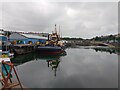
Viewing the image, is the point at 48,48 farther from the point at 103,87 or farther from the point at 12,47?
the point at 103,87

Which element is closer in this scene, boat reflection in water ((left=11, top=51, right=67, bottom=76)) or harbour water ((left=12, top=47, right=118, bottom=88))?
harbour water ((left=12, top=47, right=118, bottom=88))

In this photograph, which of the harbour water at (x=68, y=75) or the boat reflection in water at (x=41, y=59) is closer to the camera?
the harbour water at (x=68, y=75)

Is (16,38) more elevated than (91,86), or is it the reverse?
(16,38)

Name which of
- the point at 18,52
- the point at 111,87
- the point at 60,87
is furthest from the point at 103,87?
the point at 18,52

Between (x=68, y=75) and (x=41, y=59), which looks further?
(x=41, y=59)

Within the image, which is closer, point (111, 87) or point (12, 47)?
point (111, 87)

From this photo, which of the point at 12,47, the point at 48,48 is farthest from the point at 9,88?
the point at 48,48

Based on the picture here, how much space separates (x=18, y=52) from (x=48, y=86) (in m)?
18.8

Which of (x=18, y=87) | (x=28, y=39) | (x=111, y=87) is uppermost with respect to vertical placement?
(x=28, y=39)

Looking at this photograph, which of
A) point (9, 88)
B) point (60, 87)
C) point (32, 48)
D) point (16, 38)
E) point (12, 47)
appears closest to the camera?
point (9, 88)

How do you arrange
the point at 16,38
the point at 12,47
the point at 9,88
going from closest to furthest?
the point at 9,88 → the point at 12,47 → the point at 16,38

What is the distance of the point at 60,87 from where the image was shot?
31.4ft

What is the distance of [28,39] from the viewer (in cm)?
4344

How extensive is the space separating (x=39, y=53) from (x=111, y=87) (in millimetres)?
22561
